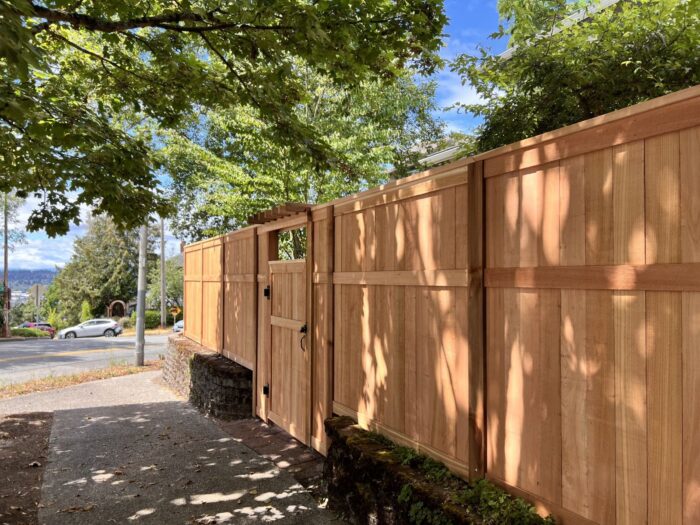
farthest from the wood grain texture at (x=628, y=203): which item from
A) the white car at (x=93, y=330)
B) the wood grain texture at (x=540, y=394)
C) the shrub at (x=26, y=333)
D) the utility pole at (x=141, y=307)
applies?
the shrub at (x=26, y=333)

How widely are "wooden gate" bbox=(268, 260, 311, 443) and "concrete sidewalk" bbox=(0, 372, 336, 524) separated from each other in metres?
0.57

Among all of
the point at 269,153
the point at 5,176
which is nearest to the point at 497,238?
the point at 5,176

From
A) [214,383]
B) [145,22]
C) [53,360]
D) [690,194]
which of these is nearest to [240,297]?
[214,383]

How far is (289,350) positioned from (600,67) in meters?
4.88

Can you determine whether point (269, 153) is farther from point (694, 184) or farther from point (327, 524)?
point (694, 184)

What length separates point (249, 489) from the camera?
4301 mm

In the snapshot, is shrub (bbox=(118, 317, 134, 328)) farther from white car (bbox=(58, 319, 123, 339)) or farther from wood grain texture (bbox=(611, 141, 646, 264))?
wood grain texture (bbox=(611, 141, 646, 264))

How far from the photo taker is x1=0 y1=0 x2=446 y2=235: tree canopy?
14.9 feet

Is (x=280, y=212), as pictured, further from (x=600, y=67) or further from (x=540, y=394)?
(x=600, y=67)

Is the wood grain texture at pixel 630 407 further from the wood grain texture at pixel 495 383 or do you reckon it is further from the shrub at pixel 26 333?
the shrub at pixel 26 333

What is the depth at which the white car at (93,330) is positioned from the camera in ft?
98.1

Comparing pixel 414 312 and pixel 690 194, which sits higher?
pixel 690 194

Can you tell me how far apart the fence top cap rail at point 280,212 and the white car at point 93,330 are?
94.3 ft

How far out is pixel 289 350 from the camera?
555cm
